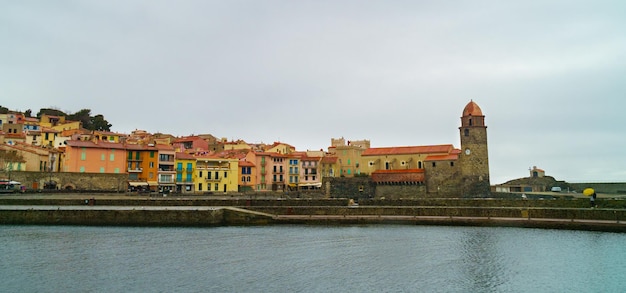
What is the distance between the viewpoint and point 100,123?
10019 cm

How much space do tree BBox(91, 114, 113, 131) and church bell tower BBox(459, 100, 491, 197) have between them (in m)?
76.8

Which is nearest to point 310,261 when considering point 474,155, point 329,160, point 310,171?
point 474,155

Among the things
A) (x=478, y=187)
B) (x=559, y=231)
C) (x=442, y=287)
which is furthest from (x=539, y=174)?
(x=442, y=287)

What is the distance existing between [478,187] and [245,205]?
3387 cm

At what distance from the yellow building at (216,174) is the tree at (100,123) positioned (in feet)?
150

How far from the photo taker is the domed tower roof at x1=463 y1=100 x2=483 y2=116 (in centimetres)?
6313

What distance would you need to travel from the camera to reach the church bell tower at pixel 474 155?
60.8 m

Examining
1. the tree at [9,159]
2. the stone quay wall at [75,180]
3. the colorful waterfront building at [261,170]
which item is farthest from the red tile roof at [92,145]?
the colorful waterfront building at [261,170]

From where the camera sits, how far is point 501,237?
29.0 meters

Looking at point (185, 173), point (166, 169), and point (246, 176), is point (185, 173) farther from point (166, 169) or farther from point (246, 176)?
point (246, 176)

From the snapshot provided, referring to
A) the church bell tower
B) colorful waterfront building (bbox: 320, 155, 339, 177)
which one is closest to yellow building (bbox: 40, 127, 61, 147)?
colorful waterfront building (bbox: 320, 155, 339, 177)

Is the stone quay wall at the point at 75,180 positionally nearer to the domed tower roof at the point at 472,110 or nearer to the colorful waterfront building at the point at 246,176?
the colorful waterfront building at the point at 246,176

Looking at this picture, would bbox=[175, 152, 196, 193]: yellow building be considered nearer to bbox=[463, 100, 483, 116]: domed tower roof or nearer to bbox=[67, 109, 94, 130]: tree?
bbox=[463, 100, 483, 116]: domed tower roof

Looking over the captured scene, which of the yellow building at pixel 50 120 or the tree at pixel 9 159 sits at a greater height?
the yellow building at pixel 50 120
